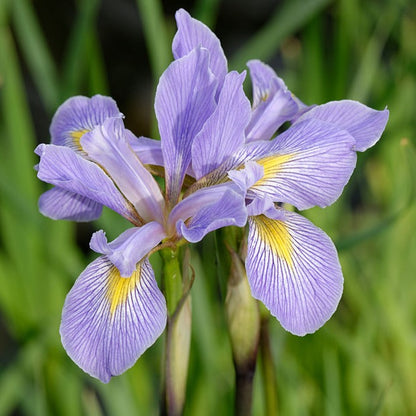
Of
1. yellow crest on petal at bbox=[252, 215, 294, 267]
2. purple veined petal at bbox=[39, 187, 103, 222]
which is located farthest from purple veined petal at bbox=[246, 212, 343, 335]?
purple veined petal at bbox=[39, 187, 103, 222]

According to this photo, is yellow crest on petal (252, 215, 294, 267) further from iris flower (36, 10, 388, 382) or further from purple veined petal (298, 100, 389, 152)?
purple veined petal (298, 100, 389, 152)

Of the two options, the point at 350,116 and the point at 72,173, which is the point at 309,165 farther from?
the point at 72,173

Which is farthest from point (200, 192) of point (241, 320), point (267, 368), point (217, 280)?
point (217, 280)

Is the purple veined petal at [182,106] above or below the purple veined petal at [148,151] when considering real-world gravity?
above

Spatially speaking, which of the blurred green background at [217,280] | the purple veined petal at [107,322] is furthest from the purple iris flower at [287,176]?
the blurred green background at [217,280]

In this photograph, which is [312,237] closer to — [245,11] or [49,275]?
[49,275]

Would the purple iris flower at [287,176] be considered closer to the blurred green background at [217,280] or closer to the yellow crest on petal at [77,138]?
the yellow crest on petal at [77,138]

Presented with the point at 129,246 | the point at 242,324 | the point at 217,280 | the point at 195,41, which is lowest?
the point at 217,280
